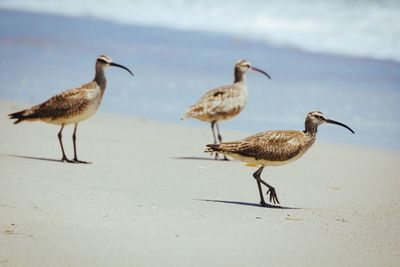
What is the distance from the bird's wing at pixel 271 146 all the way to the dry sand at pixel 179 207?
50 cm

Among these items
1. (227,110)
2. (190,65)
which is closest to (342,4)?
(190,65)

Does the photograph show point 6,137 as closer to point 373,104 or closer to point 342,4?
point 373,104

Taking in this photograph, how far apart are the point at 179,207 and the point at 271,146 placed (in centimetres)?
129

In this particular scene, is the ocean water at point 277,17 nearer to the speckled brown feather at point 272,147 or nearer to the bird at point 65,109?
the bird at point 65,109

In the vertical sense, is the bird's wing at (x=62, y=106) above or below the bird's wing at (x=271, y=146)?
above

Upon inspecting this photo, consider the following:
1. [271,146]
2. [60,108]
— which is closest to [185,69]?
[60,108]

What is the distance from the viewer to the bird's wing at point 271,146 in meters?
8.10

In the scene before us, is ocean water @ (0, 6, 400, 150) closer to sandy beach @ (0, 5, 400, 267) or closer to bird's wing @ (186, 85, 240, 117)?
sandy beach @ (0, 5, 400, 267)

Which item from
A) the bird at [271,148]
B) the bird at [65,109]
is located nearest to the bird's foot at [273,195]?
the bird at [271,148]

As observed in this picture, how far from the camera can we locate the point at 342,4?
30.9 metres

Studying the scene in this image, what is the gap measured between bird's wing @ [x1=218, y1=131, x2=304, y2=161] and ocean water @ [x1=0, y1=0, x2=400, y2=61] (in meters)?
16.6

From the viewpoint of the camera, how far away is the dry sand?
5.86 meters

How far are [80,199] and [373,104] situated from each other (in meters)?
10.1

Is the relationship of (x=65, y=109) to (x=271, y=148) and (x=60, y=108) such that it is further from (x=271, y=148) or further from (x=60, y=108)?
(x=271, y=148)
